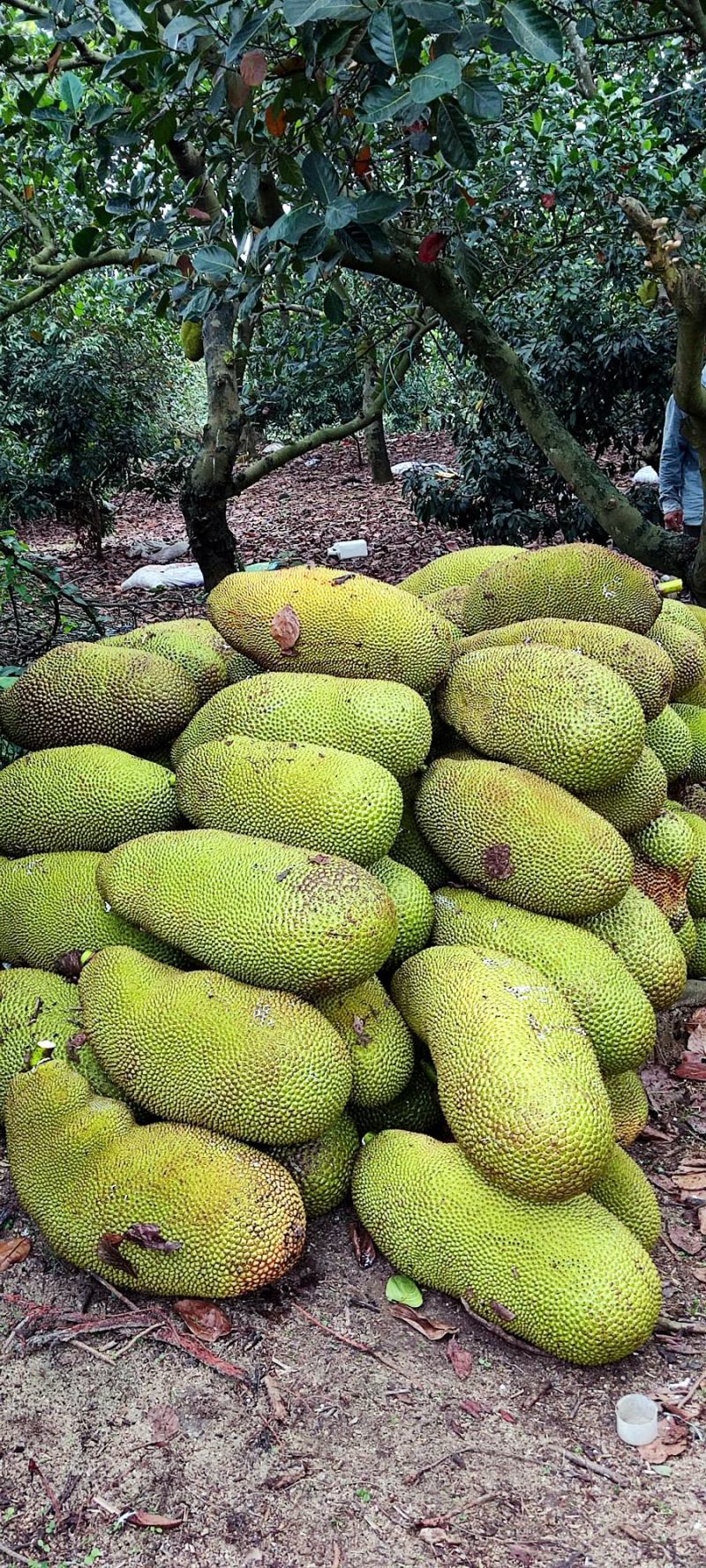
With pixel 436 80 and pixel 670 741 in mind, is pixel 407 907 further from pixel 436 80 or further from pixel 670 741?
pixel 436 80

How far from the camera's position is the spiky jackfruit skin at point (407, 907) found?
7.13ft

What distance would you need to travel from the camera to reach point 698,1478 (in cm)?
150

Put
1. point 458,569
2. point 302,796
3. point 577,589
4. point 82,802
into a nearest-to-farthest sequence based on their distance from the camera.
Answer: point 302,796
point 82,802
point 577,589
point 458,569

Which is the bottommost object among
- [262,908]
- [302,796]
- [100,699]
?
[262,908]

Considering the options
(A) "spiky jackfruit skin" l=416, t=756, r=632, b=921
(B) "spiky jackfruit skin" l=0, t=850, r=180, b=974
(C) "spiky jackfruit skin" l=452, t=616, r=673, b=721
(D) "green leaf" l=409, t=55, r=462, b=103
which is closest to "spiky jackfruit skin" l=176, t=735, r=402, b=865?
(A) "spiky jackfruit skin" l=416, t=756, r=632, b=921

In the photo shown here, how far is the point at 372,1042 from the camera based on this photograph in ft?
6.56

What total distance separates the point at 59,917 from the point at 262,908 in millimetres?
573

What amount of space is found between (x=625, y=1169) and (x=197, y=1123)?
2.60 feet

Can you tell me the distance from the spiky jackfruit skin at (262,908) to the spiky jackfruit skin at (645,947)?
0.51m

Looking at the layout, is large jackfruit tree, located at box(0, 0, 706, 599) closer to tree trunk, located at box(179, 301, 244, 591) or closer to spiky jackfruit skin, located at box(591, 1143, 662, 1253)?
tree trunk, located at box(179, 301, 244, 591)

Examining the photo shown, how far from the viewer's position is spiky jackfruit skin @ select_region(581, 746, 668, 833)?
7.67 ft

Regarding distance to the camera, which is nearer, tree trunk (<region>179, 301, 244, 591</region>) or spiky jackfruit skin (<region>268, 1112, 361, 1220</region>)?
spiky jackfruit skin (<region>268, 1112, 361, 1220</region>)

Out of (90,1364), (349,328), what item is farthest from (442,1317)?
(349,328)

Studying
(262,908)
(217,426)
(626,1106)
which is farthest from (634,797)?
(217,426)
